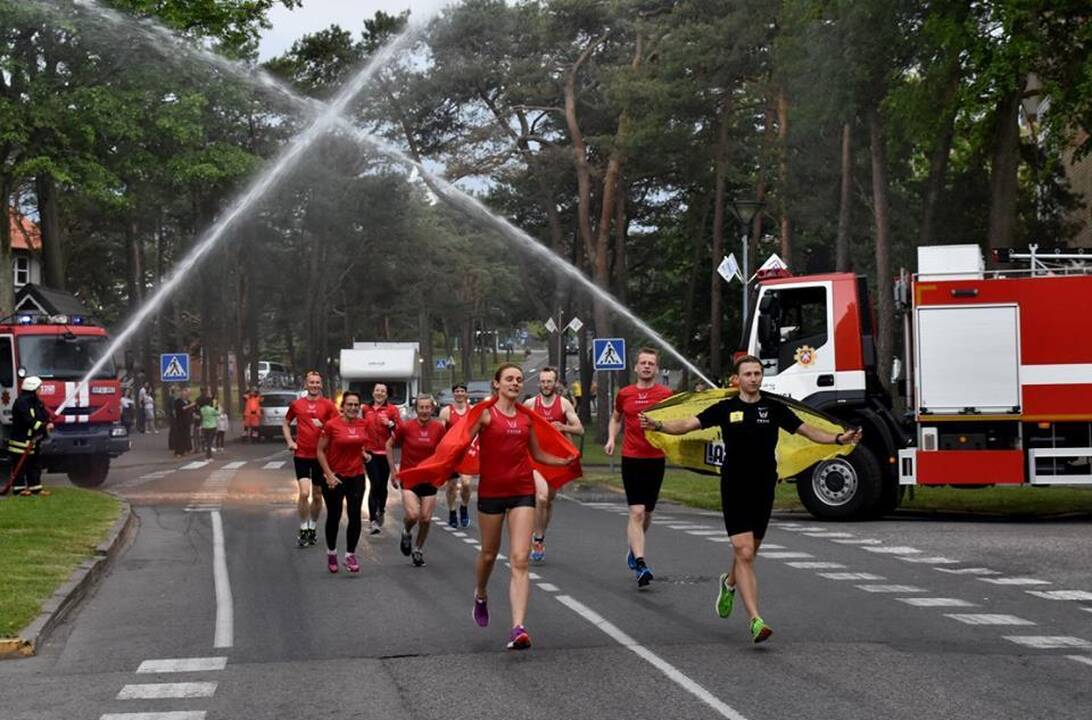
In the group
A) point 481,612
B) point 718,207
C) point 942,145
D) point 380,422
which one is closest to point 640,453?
point 481,612

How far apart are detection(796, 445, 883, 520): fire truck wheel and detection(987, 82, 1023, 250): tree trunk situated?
26.5 ft

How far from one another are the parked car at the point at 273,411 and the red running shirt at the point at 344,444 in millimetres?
39675

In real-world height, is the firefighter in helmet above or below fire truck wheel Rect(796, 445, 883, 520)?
above

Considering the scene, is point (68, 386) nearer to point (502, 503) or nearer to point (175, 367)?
point (175, 367)

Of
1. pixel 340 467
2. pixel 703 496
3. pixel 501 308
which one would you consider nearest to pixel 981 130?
pixel 703 496

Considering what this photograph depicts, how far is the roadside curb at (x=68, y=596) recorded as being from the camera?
1132 centimetres

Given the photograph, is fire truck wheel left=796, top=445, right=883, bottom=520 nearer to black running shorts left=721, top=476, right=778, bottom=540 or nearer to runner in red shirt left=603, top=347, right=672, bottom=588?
runner in red shirt left=603, top=347, right=672, bottom=588

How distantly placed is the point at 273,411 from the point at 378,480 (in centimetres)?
3704

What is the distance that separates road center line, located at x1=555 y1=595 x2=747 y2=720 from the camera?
878 centimetres

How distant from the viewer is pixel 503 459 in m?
11.2

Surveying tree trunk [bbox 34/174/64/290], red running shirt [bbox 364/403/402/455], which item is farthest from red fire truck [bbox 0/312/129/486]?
red running shirt [bbox 364/403/402/455]

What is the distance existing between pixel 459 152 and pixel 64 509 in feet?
81.7

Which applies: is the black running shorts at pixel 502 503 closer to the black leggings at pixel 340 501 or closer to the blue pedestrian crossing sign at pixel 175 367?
the black leggings at pixel 340 501

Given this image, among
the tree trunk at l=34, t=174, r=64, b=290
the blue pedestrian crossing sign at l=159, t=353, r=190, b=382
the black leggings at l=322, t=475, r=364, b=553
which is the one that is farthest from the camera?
the blue pedestrian crossing sign at l=159, t=353, r=190, b=382
